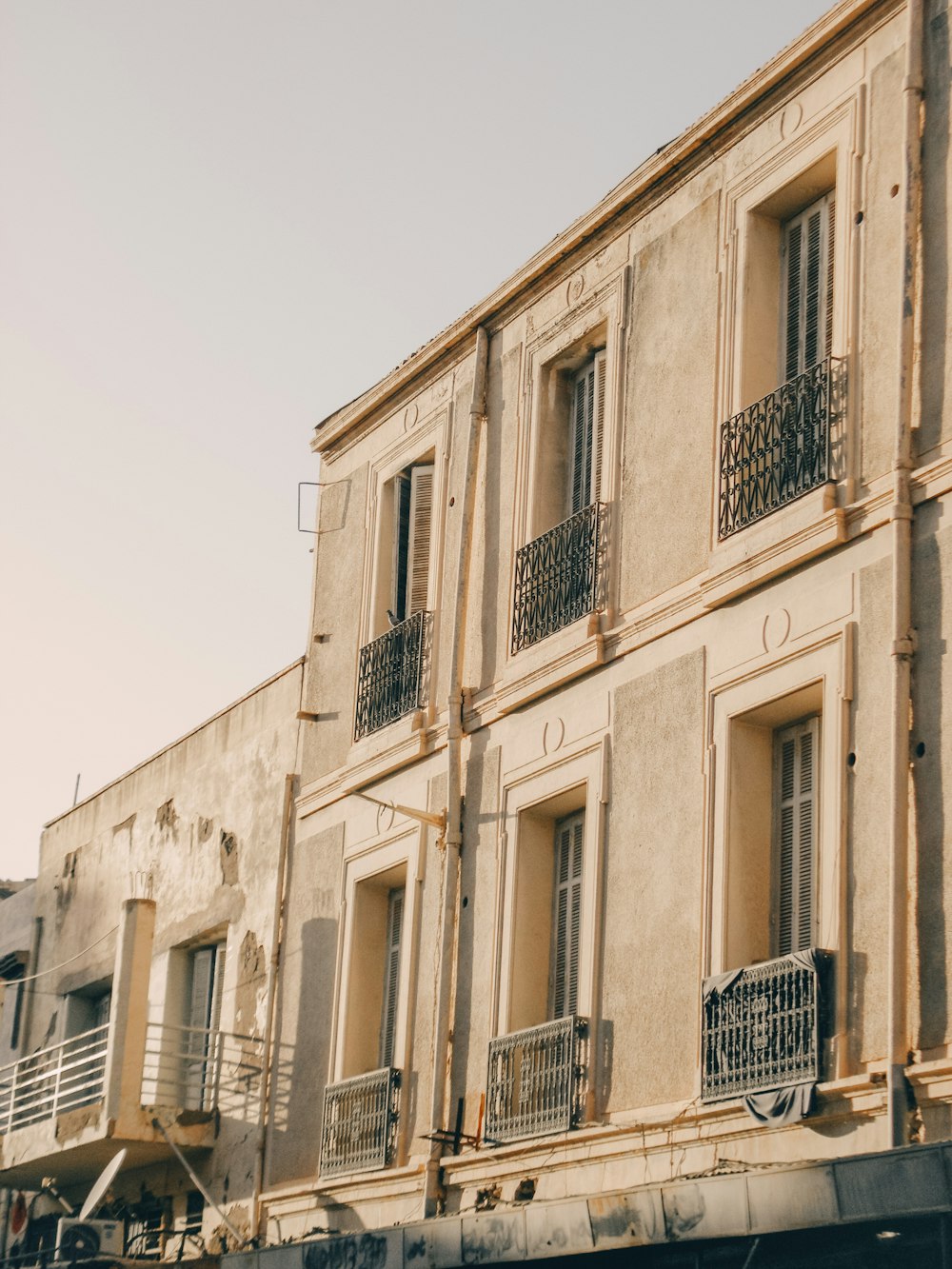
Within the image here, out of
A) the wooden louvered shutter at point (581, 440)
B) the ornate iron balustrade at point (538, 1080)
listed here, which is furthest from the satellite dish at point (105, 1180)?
the wooden louvered shutter at point (581, 440)

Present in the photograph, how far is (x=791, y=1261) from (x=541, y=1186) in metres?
2.54

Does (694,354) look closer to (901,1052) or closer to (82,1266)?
(901,1052)

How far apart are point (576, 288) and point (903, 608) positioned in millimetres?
5243

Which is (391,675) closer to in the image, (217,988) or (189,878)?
(217,988)

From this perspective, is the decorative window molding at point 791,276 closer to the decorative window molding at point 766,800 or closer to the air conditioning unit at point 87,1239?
the decorative window molding at point 766,800

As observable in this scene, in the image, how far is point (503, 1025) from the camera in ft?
47.6

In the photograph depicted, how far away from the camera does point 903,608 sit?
11.6 meters

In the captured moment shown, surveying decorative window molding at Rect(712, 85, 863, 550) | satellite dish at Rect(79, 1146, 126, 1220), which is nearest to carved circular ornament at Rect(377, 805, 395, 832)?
satellite dish at Rect(79, 1146, 126, 1220)

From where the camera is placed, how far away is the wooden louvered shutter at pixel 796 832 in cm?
1239

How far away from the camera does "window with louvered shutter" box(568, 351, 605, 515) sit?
15656mm

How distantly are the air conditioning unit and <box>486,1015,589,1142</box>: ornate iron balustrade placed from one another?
5.55 m

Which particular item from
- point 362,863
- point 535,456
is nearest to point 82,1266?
point 362,863

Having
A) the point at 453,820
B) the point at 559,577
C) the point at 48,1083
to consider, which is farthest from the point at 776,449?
the point at 48,1083

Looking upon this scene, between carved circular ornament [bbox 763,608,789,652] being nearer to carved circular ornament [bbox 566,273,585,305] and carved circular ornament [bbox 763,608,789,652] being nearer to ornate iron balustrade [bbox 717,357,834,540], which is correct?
ornate iron balustrade [bbox 717,357,834,540]
